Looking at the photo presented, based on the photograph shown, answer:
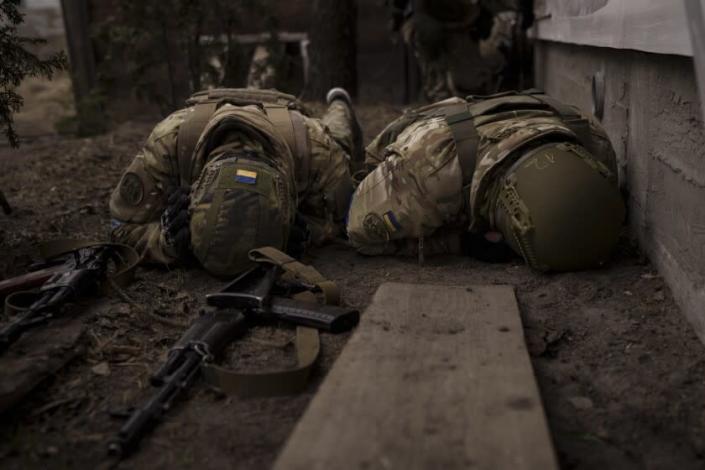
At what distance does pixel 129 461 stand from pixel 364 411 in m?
0.59

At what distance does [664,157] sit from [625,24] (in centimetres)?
73

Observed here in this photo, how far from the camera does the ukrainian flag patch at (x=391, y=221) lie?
3330mm

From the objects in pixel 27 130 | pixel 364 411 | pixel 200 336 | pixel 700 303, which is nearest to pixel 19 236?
pixel 200 336

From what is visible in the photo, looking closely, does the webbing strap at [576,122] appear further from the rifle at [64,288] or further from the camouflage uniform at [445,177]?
the rifle at [64,288]

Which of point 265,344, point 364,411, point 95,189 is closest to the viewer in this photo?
point 364,411

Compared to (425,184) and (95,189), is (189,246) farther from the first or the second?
(95,189)

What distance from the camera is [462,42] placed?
24.6 feet

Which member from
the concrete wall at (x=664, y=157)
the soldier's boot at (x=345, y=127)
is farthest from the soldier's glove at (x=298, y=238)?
the concrete wall at (x=664, y=157)

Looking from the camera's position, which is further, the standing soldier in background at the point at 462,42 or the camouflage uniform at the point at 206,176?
the standing soldier in background at the point at 462,42

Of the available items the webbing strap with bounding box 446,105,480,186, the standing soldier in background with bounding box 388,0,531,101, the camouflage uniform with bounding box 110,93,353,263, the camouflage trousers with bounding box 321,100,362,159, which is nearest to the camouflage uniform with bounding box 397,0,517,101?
the standing soldier in background with bounding box 388,0,531,101

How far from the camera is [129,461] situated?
1.88 metres

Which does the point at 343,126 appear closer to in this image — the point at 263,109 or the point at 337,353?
the point at 263,109

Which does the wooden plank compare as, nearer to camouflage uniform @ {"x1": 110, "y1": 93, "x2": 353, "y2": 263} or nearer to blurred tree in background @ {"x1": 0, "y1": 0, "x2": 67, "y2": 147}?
camouflage uniform @ {"x1": 110, "y1": 93, "x2": 353, "y2": 263}

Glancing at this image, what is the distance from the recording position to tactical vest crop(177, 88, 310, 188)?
11.2 ft
